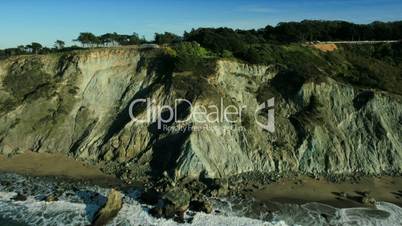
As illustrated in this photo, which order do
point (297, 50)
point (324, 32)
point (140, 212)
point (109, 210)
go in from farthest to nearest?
point (324, 32), point (297, 50), point (140, 212), point (109, 210)

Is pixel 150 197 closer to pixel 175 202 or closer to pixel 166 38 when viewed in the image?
pixel 175 202

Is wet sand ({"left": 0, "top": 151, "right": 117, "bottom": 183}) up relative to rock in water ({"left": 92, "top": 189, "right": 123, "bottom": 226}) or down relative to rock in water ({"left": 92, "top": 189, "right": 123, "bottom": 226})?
up

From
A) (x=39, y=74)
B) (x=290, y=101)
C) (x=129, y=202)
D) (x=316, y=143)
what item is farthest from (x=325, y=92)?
(x=39, y=74)

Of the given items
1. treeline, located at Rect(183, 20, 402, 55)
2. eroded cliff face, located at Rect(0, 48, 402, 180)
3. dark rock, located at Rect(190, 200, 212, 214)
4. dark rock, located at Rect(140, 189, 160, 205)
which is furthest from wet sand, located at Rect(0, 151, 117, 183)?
treeline, located at Rect(183, 20, 402, 55)

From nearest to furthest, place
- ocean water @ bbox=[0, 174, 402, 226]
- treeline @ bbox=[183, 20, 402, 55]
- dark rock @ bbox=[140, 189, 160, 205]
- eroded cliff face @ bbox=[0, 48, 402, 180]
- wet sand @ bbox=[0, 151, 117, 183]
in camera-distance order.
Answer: ocean water @ bbox=[0, 174, 402, 226] < dark rock @ bbox=[140, 189, 160, 205] < wet sand @ bbox=[0, 151, 117, 183] < eroded cliff face @ bbox=[0, 48, 402, 180] < treeline @ bbox=[183, 20, 402, 55]

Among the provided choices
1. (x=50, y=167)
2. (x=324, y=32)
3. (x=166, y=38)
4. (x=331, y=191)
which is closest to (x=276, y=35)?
(x=324, y=32)

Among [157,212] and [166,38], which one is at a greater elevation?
[166,38]

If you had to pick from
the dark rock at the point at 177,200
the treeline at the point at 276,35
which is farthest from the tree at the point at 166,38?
the dark rock at the point at 177,200

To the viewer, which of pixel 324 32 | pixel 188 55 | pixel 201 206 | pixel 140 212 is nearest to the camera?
pixel 140 212

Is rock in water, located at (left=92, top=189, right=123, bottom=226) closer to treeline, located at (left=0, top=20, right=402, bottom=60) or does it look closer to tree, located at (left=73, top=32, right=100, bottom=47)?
treeline, located at (left=0, top=20, right=402, bottom=60)
